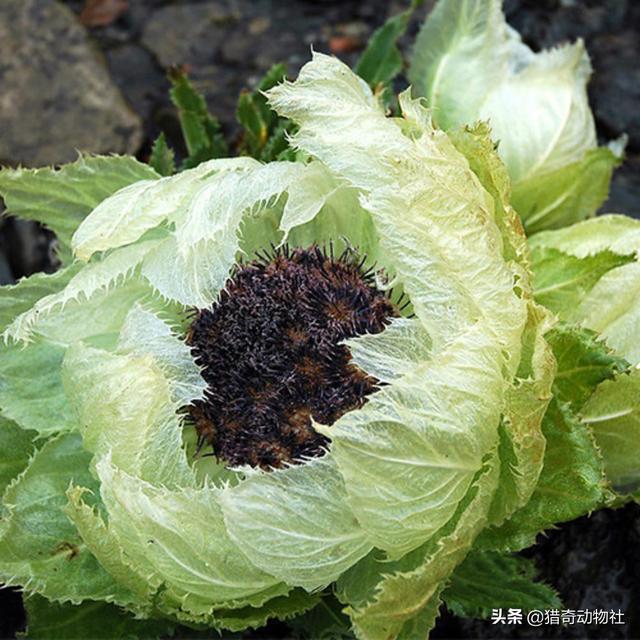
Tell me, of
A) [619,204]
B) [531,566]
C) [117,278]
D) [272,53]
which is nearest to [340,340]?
[117,278]

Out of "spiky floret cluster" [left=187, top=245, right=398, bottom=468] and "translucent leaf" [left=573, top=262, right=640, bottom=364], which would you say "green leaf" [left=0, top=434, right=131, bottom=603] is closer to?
"spiky floret cluster" [left=187, top=245, right=398, bottom=468]

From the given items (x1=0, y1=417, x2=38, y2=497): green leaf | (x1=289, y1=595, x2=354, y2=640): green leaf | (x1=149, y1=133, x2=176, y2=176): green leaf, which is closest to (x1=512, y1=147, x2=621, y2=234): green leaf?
(x1=149, y1=133, x2=176, y2=176): green leaf

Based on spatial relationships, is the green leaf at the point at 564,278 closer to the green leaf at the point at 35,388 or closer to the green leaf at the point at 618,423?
the green leaf at the point at 618,423

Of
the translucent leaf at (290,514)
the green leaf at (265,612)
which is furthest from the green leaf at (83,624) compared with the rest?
the translucent leaf at (290,514)

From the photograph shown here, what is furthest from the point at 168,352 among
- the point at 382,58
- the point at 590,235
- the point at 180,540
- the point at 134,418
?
the point at 382,58

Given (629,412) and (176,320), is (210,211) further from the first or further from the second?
(629,412)

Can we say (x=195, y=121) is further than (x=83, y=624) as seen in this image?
Yes

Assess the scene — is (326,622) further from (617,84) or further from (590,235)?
(617,84)
